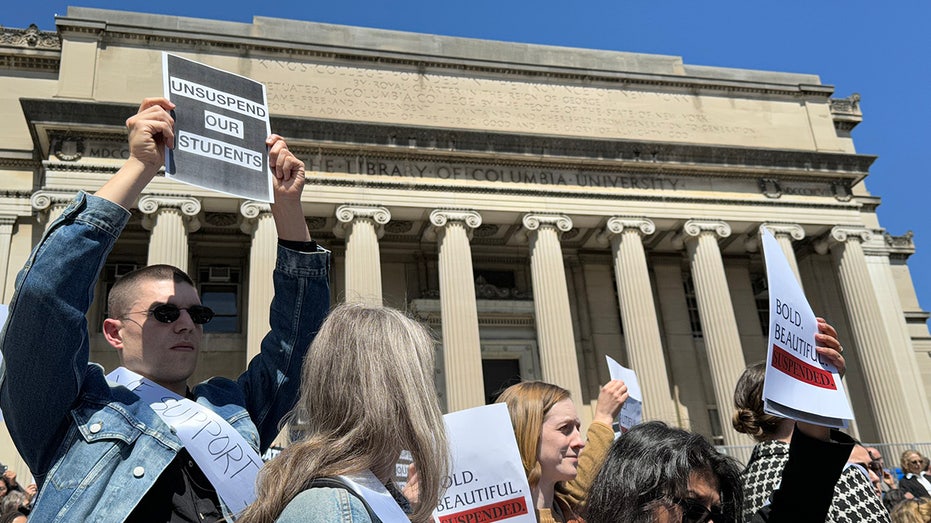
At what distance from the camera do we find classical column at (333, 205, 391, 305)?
21.2 m

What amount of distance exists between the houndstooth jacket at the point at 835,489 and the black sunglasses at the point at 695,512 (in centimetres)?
69

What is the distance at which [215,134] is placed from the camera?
3.90 metres

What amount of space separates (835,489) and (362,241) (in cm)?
1880

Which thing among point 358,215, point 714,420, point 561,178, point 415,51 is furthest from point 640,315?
point 415,51

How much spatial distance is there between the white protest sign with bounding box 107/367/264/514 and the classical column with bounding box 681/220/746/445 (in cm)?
2105

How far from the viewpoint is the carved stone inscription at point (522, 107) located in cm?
2391

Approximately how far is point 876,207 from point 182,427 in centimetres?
3063

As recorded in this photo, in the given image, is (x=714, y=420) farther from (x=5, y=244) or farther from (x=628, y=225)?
(x=5, y=244)

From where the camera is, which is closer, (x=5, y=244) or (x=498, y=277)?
(x=5, y=244)

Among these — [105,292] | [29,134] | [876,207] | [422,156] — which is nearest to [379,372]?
[422,156]

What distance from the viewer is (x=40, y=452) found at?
2789 mm

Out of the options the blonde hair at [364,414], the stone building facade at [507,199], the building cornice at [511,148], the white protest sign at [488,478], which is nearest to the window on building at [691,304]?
the stone building facade at [507,199]

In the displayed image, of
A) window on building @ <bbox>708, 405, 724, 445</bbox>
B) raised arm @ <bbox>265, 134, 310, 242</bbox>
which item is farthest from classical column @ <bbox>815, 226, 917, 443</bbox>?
raised arm @ <bbox>265, 134, 310, 242</bbox>

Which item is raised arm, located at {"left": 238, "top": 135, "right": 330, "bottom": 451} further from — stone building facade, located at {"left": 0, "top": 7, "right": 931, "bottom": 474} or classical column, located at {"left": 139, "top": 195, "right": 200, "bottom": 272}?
classical column, located at {"left": 139, "top": 195, "right": 200, "bottom": 272}
